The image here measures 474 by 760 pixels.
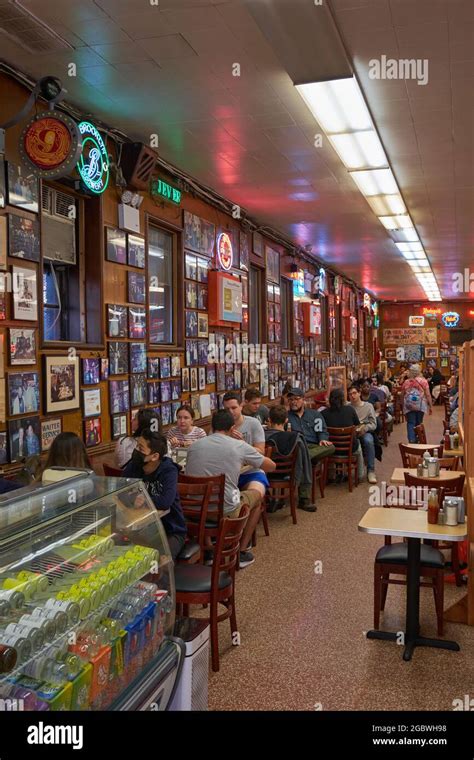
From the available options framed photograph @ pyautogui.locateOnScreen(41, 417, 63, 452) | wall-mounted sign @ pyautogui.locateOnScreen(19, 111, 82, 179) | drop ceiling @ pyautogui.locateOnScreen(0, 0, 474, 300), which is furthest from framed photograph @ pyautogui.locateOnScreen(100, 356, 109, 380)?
drop ceiling @ pyautogui.locateOnScreen(0, 0, 474, 300)

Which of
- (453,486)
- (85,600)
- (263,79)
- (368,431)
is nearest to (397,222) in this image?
(368,431)

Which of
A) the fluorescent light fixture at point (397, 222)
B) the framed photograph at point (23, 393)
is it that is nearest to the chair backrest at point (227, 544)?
the framed photograph at point (23, 393)

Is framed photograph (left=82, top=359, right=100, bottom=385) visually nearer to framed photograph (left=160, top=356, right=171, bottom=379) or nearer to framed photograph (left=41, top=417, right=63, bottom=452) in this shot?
framed photograph (left=41, top=417, right=63, bottom=452)

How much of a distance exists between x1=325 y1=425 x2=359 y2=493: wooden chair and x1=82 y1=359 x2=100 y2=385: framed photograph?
406cm

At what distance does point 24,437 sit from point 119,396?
1.38 metres

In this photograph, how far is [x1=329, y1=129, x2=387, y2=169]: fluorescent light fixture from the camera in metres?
5.65

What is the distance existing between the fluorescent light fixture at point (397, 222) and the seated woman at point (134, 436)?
500cm

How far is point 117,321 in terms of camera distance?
5695mm

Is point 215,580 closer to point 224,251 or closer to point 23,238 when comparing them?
point 23,238

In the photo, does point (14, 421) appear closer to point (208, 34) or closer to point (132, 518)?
point (132, 518)

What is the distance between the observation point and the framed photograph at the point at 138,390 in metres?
5.97

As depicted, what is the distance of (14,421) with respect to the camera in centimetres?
434

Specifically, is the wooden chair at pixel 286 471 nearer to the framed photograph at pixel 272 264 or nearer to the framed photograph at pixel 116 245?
the framed photograph at pixel 116 245
